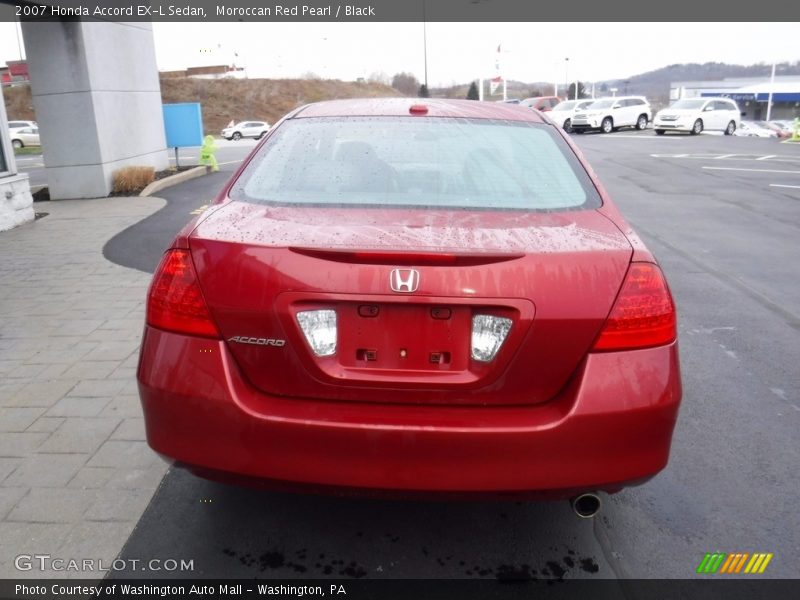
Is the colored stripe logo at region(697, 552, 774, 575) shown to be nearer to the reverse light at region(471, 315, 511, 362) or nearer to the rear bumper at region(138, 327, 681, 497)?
the rear bumper at region(138, 327, 681, 497)

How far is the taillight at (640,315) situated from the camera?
2236mm

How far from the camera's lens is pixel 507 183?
289cm

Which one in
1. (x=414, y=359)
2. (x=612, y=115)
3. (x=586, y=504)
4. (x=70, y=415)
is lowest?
(x=70, y=415)

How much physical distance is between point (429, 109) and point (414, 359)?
5.40 ft

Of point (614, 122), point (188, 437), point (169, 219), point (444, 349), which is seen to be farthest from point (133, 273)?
point (614, 122)

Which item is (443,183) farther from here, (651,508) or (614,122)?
(614,122)

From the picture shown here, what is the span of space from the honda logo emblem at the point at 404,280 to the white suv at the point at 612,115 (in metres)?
33.6

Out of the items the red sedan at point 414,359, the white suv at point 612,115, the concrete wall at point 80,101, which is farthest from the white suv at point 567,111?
the red sedan at point 414,359

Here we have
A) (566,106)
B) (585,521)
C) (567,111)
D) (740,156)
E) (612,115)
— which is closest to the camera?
(585,521)

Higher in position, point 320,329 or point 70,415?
point 320,329

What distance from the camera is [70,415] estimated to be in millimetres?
3826

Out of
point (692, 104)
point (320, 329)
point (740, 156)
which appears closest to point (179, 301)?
point (320, 329)

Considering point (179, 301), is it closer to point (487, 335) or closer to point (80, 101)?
point (487, 335)

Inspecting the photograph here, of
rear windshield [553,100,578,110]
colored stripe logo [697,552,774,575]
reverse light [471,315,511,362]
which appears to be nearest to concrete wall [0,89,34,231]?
reverse light [471,315,511,362]
